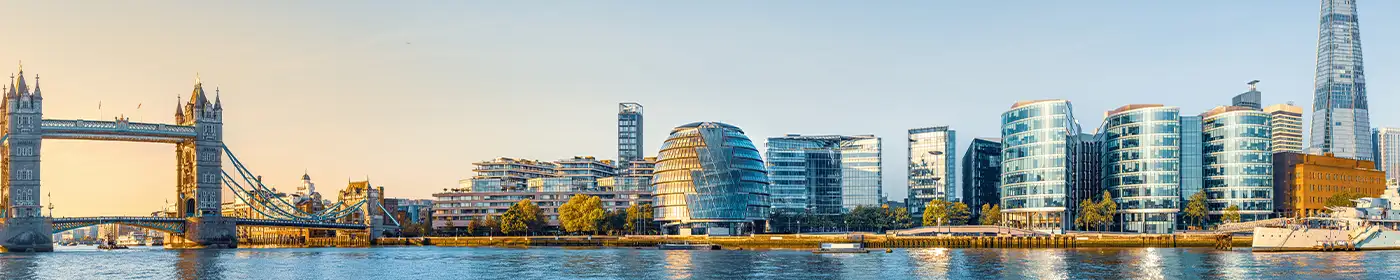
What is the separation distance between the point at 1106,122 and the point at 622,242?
7579 centimetres

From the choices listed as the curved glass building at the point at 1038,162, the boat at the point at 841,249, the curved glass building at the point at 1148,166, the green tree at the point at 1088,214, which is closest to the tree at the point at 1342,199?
the curved glass building at the point at 1148,166

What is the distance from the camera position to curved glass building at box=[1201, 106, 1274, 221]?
172m

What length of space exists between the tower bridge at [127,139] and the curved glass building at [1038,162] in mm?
104008

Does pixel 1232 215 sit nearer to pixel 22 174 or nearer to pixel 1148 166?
pixel 1148 166

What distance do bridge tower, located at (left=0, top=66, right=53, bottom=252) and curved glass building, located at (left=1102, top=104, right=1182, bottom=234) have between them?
143 metres

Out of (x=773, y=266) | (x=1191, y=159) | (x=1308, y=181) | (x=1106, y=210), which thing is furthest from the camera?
(x=1191, y=159)

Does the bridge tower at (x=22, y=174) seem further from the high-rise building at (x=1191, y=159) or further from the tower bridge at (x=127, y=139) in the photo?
the high-rise building at (x=1191, y=159)

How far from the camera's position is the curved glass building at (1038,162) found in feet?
579

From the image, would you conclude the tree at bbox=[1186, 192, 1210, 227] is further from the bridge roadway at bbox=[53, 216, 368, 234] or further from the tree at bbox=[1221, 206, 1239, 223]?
the bridge roadway at bbox=[53, 216, 368, 234]

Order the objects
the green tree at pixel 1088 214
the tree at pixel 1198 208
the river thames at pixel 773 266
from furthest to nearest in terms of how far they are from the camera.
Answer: the green tree at pixel 1088 214 < the tree at pixel 1198 208 < the river thames at pixel 773 266

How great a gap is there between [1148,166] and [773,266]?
91780 millimetres

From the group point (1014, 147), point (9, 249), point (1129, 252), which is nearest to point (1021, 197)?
point (1014, 147)

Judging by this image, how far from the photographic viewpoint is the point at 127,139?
16038 cm

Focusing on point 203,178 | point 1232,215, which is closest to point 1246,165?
point 1232,215
